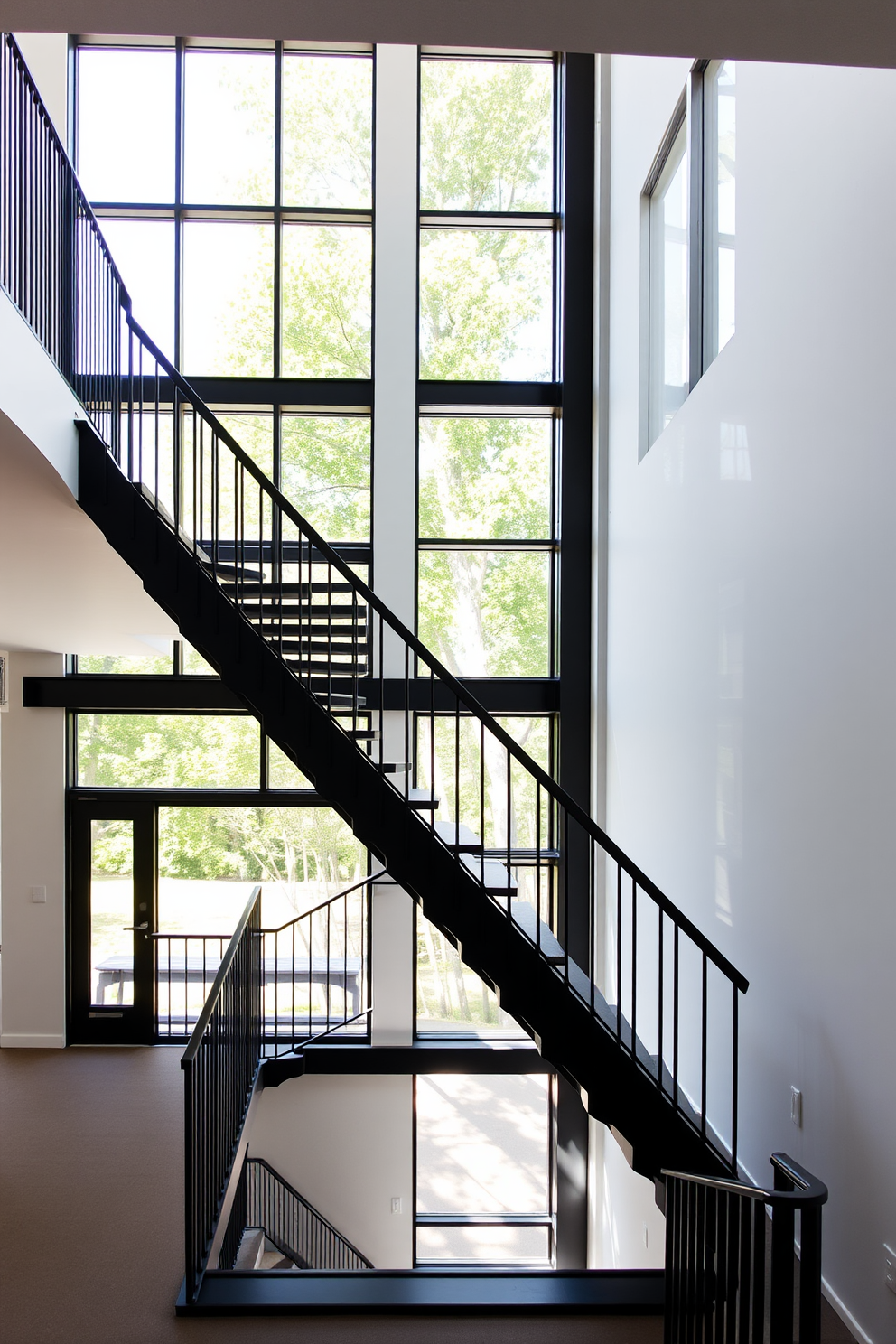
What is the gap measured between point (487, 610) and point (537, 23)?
566 centimetres

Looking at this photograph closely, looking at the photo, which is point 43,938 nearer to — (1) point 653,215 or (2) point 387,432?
(2) point 387,432

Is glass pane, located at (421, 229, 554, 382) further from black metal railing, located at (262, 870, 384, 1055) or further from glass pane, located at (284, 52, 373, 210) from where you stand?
black metal railing, located at (262, 870, 384, 1055)

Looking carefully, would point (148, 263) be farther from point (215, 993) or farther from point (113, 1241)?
point (113, 1241)

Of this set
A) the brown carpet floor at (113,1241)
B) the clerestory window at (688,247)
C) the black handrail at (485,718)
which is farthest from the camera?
the clerestory window at (688,247)

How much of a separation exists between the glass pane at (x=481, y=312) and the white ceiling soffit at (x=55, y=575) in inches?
126

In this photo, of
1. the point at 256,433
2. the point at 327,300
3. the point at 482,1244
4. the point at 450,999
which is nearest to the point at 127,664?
the point at 256,433

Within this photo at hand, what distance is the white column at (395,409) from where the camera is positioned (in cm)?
721

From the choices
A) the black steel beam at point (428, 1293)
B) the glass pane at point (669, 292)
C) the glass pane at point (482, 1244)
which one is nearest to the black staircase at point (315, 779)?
the black steel beam at point (428, 1293)

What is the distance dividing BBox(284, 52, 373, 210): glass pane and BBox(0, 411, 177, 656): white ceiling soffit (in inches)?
150

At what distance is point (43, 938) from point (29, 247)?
224 inches

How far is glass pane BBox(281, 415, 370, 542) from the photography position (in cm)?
739

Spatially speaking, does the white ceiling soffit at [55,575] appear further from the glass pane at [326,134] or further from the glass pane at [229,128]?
the glass pane at [326,134]

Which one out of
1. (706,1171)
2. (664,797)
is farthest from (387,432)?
(706,1171)

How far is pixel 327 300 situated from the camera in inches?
292
